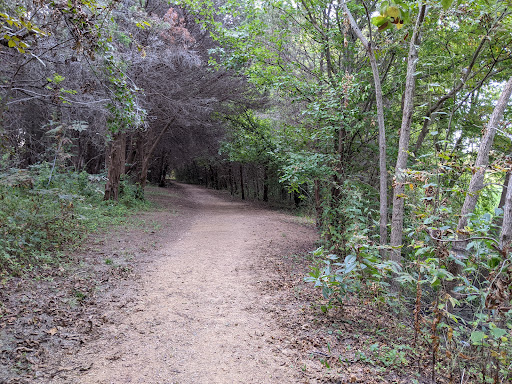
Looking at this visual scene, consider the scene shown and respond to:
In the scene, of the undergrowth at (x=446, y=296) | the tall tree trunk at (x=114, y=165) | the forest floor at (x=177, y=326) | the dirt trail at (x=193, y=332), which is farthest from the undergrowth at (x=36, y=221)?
the undergrowth at (x=446, y=296)

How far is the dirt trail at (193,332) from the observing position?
325cm

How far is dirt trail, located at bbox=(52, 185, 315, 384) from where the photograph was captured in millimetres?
3248

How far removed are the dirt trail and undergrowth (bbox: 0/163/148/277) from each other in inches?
71.7

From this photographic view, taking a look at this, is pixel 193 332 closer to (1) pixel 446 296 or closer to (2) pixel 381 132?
(1) pixel 446 296

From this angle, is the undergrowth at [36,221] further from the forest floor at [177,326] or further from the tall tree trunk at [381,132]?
the tall tree trunk at [381,132]

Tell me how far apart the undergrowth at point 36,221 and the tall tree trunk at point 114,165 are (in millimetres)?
3621

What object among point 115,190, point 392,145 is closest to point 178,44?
point 115,190

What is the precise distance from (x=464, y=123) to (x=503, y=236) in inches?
163

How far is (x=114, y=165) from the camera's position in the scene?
43.4 ft

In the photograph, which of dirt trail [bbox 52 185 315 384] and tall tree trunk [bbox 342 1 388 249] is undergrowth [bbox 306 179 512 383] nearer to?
tall tree trunk [bbox 342 1 388 249]

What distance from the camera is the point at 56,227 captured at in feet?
22.3

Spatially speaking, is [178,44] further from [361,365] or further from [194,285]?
[361,365]

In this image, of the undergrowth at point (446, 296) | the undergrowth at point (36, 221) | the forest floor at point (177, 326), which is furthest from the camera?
the undergrowth at point (36, 221)

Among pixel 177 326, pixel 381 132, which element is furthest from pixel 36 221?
pixel 381 132
